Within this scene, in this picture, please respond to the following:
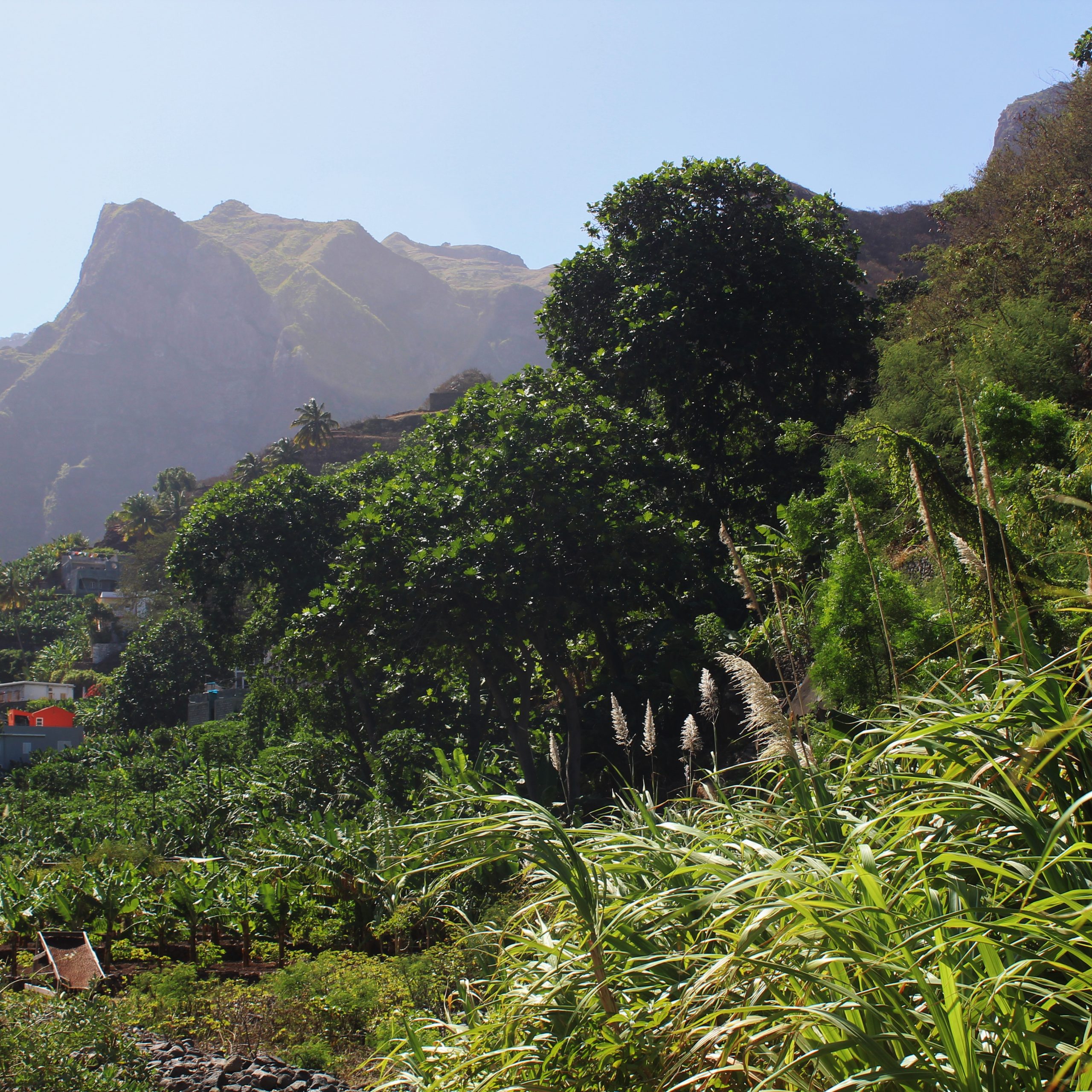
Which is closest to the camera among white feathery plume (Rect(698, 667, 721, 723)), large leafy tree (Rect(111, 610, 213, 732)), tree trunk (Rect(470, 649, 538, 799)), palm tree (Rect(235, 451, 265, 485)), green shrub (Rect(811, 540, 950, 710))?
white feathery plume (Rect(698, 667, 721, 723))

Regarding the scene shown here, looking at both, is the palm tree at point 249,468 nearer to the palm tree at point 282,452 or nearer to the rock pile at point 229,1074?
the palm tree at point 282,452

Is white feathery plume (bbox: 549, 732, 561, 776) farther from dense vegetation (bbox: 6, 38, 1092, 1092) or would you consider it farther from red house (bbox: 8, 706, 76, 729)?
red house (bbox: 8, 706, 76, 729)

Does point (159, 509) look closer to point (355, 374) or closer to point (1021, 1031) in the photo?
point (1021, 1031)

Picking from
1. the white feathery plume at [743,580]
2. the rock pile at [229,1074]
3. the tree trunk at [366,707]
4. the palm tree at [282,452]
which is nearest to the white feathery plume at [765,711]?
the white feathery plume at [743,580]

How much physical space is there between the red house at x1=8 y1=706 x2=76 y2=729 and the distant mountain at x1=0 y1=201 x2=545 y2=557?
130 m

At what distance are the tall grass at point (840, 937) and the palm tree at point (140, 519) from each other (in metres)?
64.6

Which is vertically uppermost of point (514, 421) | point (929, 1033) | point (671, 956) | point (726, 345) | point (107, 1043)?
point (726, 345)

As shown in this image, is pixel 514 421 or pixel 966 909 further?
pixel 514 421

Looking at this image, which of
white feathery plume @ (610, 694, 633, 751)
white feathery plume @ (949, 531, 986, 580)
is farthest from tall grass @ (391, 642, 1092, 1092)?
white feathery plume @ (610, 694, 633, 751)

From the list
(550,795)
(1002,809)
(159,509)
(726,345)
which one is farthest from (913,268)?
(159,509)

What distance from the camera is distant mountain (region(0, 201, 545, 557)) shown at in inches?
6511

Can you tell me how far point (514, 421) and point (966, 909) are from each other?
34.3ft

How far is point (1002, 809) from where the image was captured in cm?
212

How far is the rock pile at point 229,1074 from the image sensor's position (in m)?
4.07
